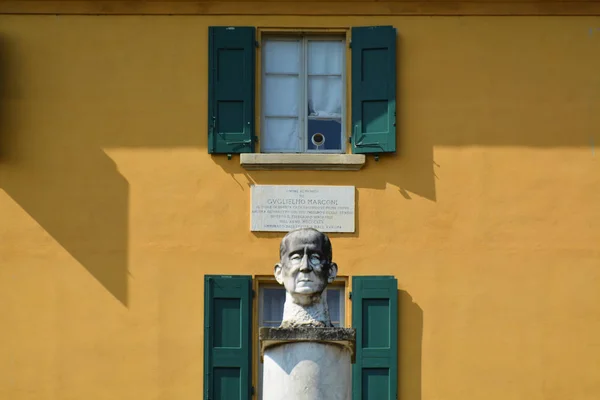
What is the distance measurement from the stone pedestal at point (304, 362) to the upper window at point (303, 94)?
6152mm

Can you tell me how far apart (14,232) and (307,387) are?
6606 millimetres

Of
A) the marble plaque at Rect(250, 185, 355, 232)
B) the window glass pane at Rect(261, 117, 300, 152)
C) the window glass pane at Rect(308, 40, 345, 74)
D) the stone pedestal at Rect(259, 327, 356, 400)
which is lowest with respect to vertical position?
the stone pedestal at Rect(259, 327, 356, 400)

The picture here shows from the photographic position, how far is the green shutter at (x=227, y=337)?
20.3m

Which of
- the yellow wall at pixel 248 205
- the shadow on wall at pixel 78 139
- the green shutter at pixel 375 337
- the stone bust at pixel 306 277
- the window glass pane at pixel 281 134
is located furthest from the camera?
the window glass pane at pixel 281 134

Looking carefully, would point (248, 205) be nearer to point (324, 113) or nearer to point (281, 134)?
point (281, 134)

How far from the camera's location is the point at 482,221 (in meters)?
20.7

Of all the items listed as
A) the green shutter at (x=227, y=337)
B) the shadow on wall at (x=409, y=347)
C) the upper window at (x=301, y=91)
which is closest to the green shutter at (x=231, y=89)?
the upper window at (x=301, y=91)

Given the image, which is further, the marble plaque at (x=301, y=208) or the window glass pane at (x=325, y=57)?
the window glass pane at (x=325, y=57)

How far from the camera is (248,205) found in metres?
20.7

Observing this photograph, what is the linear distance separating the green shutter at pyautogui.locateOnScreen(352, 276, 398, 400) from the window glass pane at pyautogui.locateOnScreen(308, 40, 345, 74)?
2.40m

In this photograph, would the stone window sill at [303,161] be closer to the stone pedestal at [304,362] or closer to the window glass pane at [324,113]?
the window glass pane at [324,113]

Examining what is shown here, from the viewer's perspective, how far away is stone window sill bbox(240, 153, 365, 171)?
67.7 ft

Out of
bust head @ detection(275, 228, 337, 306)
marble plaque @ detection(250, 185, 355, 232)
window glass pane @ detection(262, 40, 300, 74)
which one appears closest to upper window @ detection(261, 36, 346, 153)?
window glass pane @ detection(262, 40, 300, 74)

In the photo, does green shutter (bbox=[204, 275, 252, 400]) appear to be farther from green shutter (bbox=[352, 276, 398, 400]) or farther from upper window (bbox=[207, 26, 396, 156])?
upper window (bbox=[207, 26, 396, 156])
